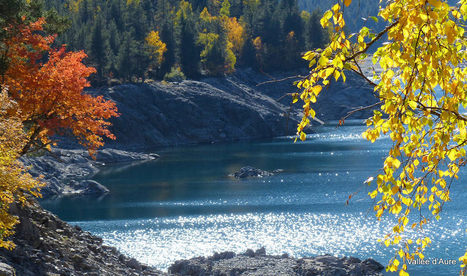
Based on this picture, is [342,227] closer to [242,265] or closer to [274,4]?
[242,265]

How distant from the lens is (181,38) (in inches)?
4990

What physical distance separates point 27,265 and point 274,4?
161 m

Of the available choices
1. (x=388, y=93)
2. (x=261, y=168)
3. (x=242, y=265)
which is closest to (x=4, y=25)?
(x=242, y=265)

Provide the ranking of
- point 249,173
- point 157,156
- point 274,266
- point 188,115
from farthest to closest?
point 188,115
point 157,156
point 249,173
point 274,266

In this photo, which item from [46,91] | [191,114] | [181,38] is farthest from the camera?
[181,38]

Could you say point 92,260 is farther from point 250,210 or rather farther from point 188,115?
point 188,115

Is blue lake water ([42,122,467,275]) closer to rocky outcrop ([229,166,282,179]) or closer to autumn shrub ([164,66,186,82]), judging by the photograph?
rocky outcrop ([229,166,282,179])

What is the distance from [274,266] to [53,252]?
15262 mm

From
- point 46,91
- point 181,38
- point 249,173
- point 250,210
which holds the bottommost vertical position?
point 250,210

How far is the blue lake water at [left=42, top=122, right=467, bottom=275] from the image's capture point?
39.4m

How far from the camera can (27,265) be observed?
19.3 metres

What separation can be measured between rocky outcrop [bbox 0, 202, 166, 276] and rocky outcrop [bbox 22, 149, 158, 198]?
25651 mm

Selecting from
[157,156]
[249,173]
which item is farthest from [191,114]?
[249,173]

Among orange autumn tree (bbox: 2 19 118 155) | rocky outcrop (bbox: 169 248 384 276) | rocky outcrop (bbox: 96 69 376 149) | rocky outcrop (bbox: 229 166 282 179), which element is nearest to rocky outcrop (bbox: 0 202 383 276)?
rocky outcrop (bbox: 169 248 384 276)
